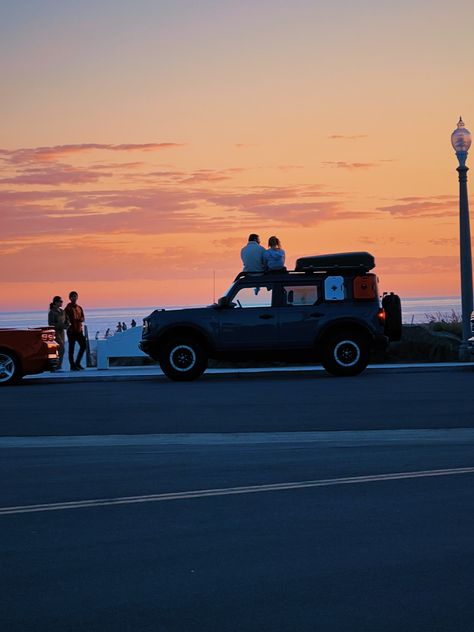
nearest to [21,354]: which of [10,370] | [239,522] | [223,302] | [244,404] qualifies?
[10,370]

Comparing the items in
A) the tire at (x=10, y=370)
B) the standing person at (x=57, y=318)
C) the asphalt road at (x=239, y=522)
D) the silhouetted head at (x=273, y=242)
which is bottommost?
the asphalt road at (x=239, y=522)

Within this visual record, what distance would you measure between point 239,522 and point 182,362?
55.2ft

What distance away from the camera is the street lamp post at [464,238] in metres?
28.1

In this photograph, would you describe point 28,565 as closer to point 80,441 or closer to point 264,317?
point 80,441

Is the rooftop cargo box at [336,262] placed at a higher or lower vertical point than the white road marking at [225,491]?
higher

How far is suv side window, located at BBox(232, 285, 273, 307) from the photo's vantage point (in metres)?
25.9

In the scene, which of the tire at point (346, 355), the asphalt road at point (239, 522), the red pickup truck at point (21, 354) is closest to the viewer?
the asphalt road at point (239, 522)

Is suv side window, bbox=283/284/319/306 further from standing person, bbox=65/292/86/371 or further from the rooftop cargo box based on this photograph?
standing person, bbox=65/292/86/371

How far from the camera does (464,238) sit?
28.3 m

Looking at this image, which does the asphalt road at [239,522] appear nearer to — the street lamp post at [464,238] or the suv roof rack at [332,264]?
the suv roof rack at [332,264]

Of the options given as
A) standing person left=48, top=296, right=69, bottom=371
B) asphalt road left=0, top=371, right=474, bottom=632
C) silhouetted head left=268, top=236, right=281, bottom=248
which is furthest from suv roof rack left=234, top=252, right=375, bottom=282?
asphalt road left=0, top=371, right=474, bottom=632

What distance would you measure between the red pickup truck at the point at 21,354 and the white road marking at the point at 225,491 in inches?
625

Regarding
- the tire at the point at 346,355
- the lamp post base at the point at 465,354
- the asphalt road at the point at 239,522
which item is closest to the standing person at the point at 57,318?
the tire at the point at 346,355

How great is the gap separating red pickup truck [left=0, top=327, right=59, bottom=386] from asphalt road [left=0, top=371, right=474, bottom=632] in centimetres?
872
